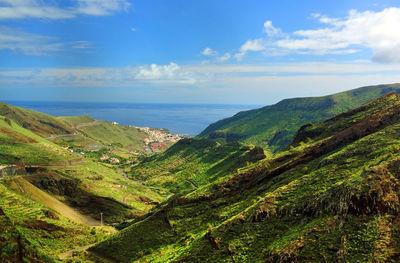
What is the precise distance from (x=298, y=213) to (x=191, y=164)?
118 meters

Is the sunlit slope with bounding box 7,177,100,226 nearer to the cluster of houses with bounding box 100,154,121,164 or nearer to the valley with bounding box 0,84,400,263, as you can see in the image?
the valley with bounding box 0,84,400,263

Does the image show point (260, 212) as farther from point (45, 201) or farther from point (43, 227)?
point (45, 201)

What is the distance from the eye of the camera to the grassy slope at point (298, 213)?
1972 centimetres

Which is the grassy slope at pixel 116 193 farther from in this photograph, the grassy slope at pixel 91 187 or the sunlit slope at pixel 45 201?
the sunlit slope at pixel 45 201

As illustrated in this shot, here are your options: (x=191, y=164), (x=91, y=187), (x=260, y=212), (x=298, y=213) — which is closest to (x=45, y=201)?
(x=91, y=187)

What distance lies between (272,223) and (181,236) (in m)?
15.5

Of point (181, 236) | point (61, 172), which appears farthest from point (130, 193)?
point (181, 236)

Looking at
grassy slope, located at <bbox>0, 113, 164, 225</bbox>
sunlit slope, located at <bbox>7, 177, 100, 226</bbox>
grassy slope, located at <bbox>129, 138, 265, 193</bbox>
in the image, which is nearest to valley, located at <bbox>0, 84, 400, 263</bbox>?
sunlit slope, located at <bbox>7, 177, 100, 226</bbox>

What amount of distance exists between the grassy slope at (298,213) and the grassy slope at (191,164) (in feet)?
181

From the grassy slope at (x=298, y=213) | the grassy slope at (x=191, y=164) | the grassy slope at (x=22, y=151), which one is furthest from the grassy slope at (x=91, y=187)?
the grassy slope at (x=298, y=213)

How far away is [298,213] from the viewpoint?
25.3 metres

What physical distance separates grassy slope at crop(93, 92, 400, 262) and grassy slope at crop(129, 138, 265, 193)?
5525 centimetres

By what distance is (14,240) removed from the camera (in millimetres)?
21734

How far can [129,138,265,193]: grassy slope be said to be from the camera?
112562 millimetres
